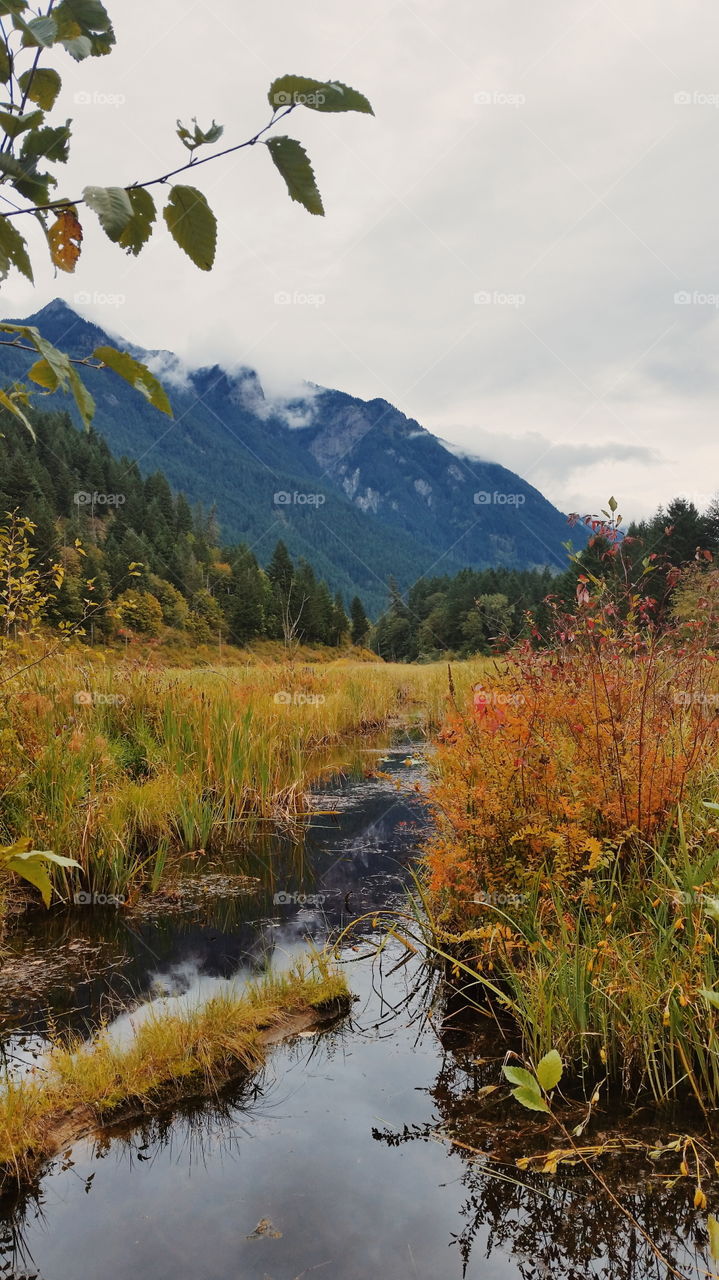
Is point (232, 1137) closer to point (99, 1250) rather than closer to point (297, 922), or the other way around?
point (99, 1250)

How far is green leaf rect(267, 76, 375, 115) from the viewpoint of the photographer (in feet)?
3.65

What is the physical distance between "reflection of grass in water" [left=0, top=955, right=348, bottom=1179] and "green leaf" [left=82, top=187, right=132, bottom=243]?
10.1ft

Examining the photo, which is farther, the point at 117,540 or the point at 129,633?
the point at 117,540

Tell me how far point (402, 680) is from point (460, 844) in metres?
16.0

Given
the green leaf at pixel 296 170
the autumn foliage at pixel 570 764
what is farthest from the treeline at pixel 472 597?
the green leaf at pixel 296 170

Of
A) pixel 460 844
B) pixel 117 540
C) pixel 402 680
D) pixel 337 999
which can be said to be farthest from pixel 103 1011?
pixel 117 540

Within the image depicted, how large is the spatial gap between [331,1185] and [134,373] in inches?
117

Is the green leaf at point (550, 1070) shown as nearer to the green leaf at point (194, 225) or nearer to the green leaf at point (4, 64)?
the green leaf at point (194, 225)

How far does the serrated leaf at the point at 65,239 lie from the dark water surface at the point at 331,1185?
9.48 ft

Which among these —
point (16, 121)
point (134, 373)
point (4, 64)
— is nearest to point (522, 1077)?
point (134, 373)

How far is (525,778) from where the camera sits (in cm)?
436

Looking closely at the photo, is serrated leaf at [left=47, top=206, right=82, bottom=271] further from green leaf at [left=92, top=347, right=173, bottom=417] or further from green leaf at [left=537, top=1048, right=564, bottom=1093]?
green leaf at [left=537, top=1048, right=564, bottom=1093]

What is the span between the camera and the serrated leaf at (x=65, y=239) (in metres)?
1.31

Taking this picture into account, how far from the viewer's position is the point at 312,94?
1128mm
